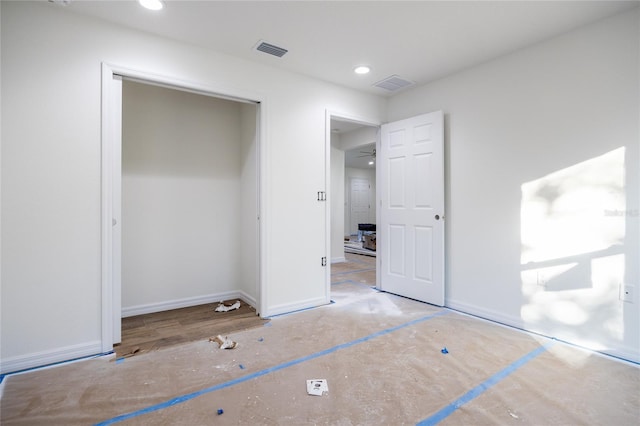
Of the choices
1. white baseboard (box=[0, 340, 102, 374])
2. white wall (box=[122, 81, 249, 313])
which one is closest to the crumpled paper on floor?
white baseboard (box=[0, 340, 102, 374])

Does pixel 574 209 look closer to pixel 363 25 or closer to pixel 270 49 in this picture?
pixel 363 25

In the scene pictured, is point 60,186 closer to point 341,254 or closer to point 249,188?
point 249,188

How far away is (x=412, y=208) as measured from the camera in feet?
12.4

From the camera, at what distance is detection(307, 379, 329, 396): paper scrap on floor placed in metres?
1.88

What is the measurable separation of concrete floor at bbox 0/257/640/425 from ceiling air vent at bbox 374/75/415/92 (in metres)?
2.72

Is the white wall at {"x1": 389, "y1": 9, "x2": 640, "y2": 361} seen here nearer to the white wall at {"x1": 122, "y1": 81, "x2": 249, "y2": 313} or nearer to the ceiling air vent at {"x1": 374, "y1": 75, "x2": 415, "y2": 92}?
the ceiling air vent at {"x1": 374, "y1": 75, "x2": 415, "y2": 92}

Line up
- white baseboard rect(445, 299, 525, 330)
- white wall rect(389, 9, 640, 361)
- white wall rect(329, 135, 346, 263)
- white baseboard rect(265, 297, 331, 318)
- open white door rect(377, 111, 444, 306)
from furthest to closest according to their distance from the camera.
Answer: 1. white wall rect(329, 135, 346, 263)
2. open white door rect(377, 111, 444, 306)
3. white baseboard rect(265, 297, 331, 318)
4. white baseboard rect(445, 299, 525, 330)
5. white wall rect(389, 9, 640, 361)

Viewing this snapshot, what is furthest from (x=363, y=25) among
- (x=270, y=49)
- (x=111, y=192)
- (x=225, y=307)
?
(x=225, y=307)

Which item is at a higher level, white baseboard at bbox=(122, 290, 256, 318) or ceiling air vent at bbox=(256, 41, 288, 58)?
ceiling air vent at bbox=(256, 41, 288, 58)

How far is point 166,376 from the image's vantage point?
2.07m

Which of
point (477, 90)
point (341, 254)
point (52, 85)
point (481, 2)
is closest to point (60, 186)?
point (52, 85)

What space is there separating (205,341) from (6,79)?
7.77ft

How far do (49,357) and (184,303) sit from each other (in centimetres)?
138

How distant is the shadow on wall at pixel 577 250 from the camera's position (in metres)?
2.36
